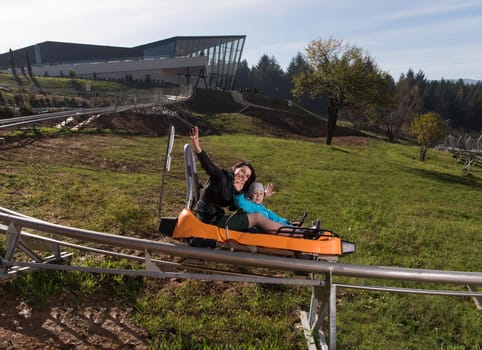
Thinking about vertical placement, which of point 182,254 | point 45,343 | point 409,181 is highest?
point 182,254

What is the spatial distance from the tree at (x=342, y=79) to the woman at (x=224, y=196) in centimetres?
2391

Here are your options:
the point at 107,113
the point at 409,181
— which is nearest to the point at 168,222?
the point at 409,181

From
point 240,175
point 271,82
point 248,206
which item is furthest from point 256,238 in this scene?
point 271,82

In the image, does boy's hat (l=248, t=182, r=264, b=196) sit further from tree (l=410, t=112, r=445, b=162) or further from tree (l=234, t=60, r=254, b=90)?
tree (l=234, t=60, r=254, b=90)

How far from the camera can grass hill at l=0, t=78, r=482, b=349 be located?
4027 mm

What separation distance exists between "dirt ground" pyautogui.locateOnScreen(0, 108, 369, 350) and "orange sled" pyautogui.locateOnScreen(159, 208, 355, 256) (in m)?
1.15

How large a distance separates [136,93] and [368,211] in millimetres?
19522

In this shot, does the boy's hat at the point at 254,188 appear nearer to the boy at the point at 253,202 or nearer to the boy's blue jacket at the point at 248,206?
the boy at the point at 253,202

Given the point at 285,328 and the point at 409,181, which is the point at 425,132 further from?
the point at 285,328

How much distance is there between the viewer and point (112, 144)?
1633cm

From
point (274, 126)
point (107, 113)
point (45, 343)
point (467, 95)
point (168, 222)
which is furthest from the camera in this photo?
point (467, 95)

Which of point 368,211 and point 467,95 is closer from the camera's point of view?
point 368,211

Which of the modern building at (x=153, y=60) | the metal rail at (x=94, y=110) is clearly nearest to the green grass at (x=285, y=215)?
the metal rail at (x=94, y=110)

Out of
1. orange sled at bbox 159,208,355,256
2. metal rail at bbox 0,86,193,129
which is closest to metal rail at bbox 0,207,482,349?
orange sled at bbox 159,208,355,256
